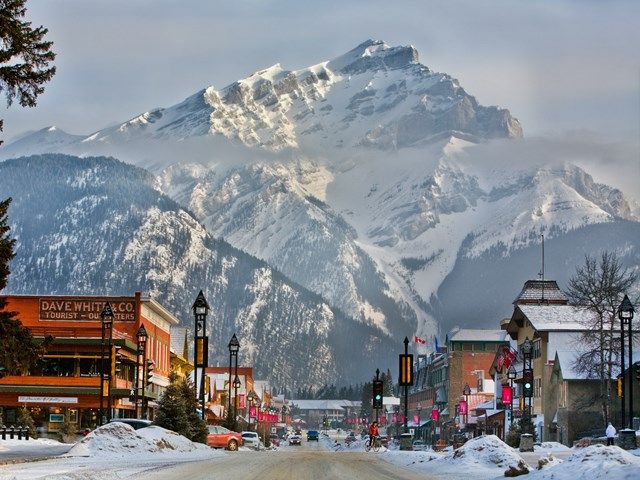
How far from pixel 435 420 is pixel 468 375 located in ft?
31.7

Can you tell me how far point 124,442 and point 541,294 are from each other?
11456 cm

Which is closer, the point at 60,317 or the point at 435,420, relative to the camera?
the point at 60,317

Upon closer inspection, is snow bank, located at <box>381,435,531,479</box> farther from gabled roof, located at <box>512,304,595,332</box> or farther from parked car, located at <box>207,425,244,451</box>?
gabled roof, located at <box>512,304,595,332</box>

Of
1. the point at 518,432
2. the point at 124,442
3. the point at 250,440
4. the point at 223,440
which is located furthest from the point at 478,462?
the point at 250,440

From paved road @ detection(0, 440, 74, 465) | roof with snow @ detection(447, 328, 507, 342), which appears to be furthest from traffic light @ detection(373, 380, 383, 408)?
roof with snow @ detection(447, 328, 507, 342)

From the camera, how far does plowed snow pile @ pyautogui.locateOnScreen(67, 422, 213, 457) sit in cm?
6066

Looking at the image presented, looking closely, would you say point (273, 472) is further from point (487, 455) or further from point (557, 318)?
point (557, 318)

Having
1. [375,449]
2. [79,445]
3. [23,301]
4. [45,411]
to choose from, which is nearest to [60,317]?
[23,301]

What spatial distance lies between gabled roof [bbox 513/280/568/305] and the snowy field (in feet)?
289

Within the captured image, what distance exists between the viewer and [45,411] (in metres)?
115

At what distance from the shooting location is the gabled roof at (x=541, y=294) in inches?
6629

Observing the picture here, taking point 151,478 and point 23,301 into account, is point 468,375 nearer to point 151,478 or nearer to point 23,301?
point 23,301

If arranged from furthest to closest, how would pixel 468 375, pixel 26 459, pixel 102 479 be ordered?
pixel 468 375 < pixel 26 459 < pixel 102 479

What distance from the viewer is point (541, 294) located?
A: 17125 cm
